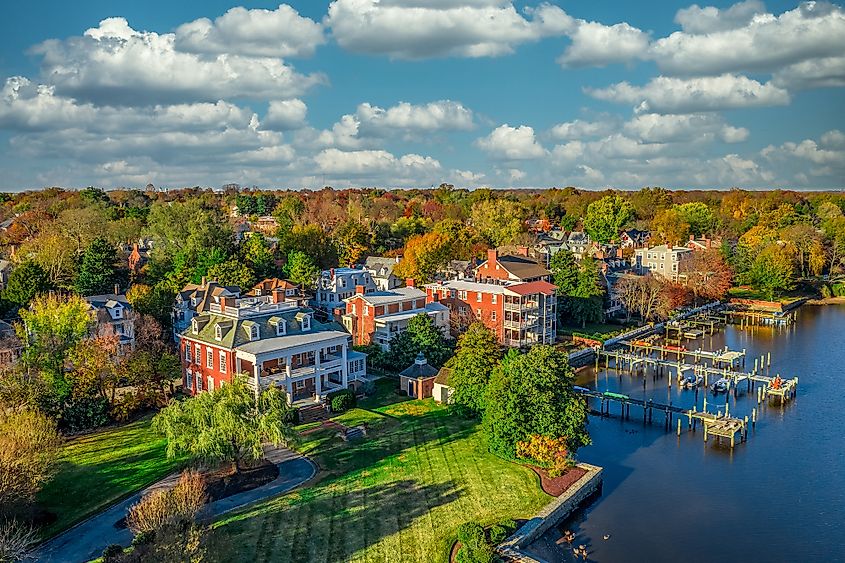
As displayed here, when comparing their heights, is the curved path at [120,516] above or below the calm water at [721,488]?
above

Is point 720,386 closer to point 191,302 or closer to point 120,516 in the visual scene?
point 120,516

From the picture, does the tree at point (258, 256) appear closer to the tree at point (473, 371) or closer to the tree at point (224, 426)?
the tree at point (473, 371)

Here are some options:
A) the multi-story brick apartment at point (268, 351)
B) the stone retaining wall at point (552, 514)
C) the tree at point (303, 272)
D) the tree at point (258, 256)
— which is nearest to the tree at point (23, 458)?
the multi-story brick apartment at point (268, 351)

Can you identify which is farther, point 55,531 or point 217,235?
point 217,235

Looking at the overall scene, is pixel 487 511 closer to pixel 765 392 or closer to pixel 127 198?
pixel 765 392

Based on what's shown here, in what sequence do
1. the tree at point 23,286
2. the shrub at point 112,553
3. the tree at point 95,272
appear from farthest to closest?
the tree at point 95,272 < the tree at point 23,286 < the shrub at point 112,553

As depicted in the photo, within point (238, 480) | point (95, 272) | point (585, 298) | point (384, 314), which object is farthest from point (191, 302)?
point (585, 298)

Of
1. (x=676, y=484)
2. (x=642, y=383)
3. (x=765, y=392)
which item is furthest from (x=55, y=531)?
(x=765, y=392)
